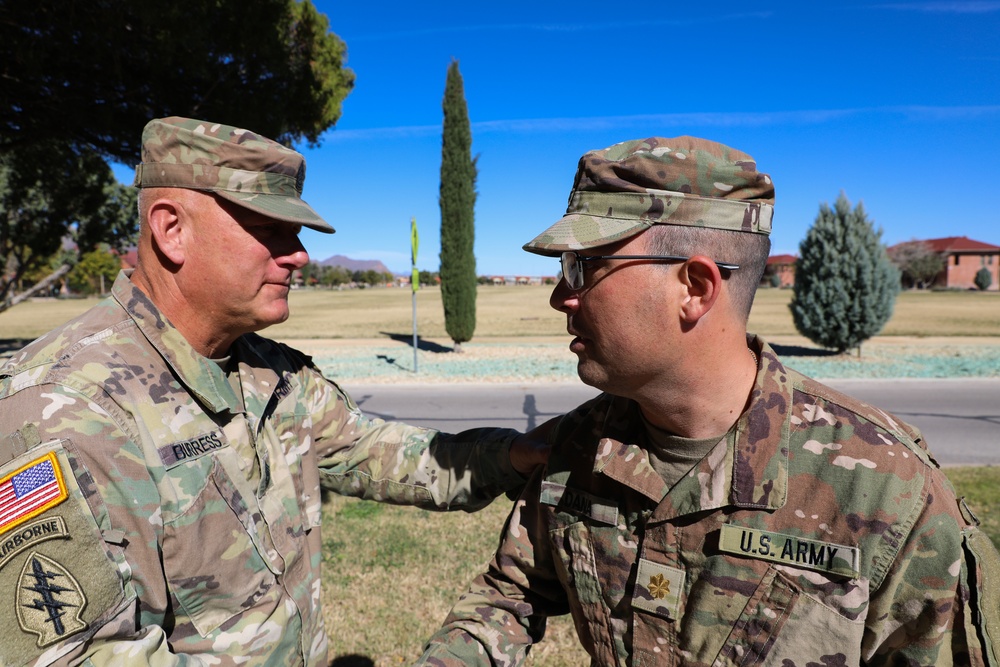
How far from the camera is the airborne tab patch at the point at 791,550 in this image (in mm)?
1385

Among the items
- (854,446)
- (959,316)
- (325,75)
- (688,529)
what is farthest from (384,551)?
(959,316)

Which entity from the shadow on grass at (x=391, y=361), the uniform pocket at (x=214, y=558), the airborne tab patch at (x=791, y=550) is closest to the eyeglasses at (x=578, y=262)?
the airborne tab patch at (x=791, y=550)

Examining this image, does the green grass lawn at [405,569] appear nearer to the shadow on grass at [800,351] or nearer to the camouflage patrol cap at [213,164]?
the camouflage patrol cap at [213,164]

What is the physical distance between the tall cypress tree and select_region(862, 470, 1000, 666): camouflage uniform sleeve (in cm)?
1532

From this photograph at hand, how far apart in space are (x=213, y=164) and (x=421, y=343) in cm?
1724

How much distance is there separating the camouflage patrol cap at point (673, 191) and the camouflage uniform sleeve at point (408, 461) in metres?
0.97

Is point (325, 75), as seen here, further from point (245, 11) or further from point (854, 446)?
point (854, 446)

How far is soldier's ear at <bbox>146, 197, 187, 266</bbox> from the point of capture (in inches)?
74.3

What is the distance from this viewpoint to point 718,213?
151cm

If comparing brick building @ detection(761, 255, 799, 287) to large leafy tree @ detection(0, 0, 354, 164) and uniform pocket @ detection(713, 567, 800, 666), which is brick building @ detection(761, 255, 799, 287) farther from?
uniform pocket @ detection(713, 567, 800, 666)

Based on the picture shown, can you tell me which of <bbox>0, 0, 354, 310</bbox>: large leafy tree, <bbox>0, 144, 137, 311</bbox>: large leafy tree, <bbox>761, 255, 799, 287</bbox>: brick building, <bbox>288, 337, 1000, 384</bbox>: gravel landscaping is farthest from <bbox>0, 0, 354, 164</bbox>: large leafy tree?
<bbox>761, 255, 799, 287</bbox>: brick building

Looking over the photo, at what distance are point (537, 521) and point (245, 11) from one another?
17.5ft

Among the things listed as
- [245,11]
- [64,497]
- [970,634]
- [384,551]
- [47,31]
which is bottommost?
[384,551]

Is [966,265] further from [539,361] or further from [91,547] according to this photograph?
[91,547]
